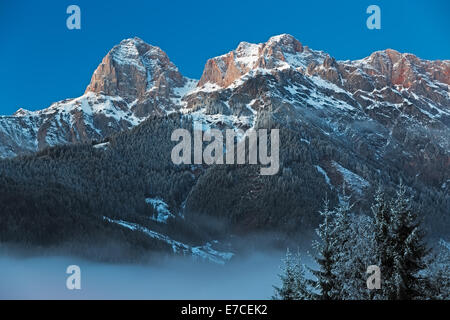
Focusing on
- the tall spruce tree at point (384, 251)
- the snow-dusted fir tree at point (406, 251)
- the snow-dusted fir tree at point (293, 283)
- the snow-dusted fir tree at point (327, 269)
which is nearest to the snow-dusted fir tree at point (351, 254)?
the snow-dusted fir tree at point (327, 269)

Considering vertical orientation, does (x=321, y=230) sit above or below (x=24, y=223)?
below

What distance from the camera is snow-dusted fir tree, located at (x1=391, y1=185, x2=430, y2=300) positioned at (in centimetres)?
2755

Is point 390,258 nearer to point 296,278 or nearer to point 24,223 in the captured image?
point 296,278

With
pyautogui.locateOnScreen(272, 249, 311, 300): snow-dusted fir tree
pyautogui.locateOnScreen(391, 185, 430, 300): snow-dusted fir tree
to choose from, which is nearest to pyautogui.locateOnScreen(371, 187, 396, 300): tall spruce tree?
pyautogui.locateOnScreen(391, 185, 430, 300): snow-dusted fir tree

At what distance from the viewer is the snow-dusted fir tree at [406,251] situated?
27547 millimetres

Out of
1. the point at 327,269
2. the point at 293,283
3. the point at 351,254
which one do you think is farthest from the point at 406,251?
the point at 293,283

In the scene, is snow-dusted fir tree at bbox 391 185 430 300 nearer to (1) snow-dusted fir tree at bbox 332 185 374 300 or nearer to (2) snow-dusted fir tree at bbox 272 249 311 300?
(1) snow-dusted fir tree at bbox 332 185 374 300

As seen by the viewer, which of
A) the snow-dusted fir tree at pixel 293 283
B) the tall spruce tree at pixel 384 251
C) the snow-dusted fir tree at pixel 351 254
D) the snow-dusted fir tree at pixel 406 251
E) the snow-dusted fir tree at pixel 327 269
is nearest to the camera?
the snow-dusted fir tree at pixel 406 251

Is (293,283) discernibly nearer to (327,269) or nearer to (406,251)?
(327,269)

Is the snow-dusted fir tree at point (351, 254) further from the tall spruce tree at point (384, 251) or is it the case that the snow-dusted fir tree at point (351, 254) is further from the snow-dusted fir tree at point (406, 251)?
the snow-dusted fir tree at point (406, 251)

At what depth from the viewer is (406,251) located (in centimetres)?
2775
